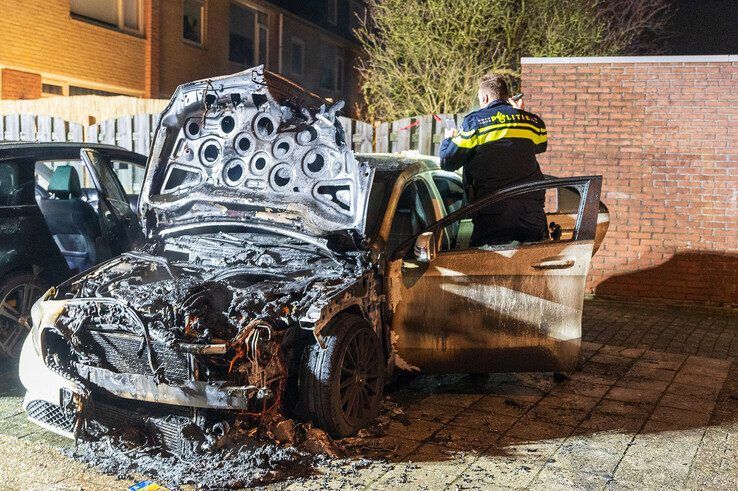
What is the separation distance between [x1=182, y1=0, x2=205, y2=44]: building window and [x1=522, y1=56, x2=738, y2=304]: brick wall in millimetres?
12404

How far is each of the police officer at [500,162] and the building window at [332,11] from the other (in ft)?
75.6

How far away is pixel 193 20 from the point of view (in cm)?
1928

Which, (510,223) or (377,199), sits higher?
(377,199)

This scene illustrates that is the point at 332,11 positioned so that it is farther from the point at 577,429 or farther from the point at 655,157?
the point at 577,429

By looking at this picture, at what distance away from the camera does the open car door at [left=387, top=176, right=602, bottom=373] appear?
4.79 m

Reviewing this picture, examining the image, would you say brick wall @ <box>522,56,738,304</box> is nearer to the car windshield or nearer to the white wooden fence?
the white wooden fence

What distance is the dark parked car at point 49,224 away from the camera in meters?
5.58

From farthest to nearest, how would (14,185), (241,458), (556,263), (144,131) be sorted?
(144,131)
(14,185)
(556,263)
(241,458)

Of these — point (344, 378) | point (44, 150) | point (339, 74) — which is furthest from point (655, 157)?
point (339, 74)

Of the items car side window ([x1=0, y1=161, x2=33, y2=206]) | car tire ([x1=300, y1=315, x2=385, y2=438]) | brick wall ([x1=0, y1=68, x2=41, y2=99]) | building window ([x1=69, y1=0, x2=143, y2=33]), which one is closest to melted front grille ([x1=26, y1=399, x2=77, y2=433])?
car tire ([x1=300, y1=315, x2=385, y2=438])

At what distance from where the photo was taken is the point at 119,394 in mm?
4039

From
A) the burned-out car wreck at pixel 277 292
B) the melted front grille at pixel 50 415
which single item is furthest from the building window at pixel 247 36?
the melted front grille at pixel 50 415

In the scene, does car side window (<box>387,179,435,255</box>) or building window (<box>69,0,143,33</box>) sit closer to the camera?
car side window (<box>387,179,435,255</box>)

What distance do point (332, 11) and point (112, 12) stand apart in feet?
40.6
